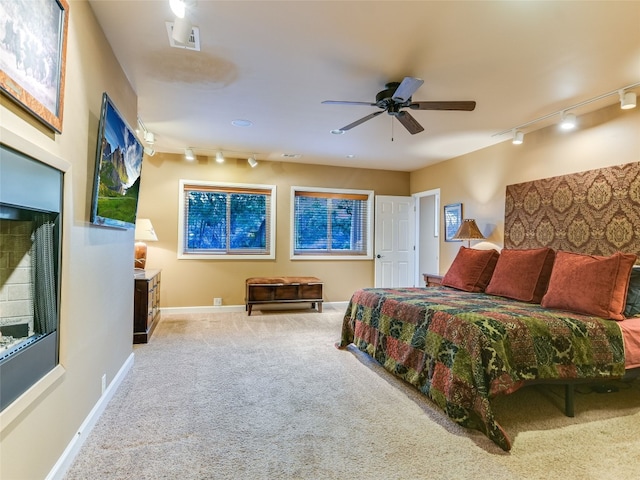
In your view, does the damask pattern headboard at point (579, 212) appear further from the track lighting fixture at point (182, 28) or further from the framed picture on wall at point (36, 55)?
the framed picture on wall at point (36, 55)

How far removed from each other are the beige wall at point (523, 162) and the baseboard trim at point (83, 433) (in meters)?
4.45

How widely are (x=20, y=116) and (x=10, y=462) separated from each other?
4.20 ft

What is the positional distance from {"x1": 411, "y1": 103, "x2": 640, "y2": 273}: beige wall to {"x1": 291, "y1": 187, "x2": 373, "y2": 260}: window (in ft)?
4.13

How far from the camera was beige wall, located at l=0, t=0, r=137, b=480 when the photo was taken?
4.30 feet

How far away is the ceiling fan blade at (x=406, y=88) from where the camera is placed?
7.77ft

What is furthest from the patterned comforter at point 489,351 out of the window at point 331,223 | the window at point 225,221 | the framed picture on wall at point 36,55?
the window at point 225,221

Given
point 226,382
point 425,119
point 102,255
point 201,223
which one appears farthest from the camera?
point 201,223

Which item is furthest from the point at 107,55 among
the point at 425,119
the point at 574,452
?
the point at 574,452

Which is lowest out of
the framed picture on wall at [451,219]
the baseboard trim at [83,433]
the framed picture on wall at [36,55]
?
the baseboard trim at [83,433]

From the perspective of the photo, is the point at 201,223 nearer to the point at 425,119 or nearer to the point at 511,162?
the point at 425,119

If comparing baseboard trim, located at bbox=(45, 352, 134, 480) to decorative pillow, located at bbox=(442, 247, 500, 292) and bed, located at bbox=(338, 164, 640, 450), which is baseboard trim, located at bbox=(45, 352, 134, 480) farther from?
decorative pillow, located at bbox=(442, 247, 500, 292)

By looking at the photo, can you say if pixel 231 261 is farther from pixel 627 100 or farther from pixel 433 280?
pixel 627 100

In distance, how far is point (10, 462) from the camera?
1.25 meters

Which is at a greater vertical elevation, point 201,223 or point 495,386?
point 201,223
